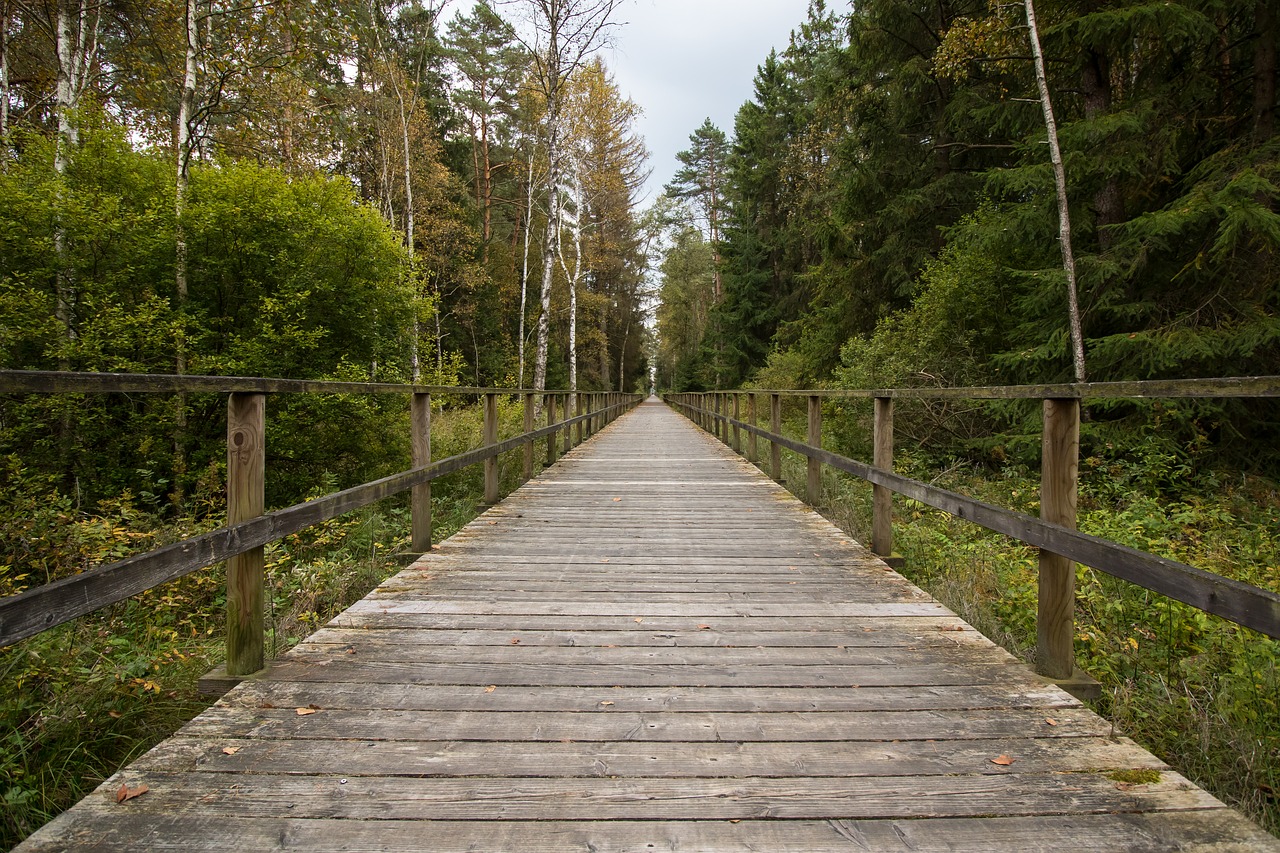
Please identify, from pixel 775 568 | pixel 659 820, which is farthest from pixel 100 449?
pixel 659 820

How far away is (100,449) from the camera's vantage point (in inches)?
297

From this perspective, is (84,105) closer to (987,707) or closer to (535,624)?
(535,624)

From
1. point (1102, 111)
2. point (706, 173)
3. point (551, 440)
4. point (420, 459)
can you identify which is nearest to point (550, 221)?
point (551, 440)

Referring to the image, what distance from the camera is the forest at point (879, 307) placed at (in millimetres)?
3434

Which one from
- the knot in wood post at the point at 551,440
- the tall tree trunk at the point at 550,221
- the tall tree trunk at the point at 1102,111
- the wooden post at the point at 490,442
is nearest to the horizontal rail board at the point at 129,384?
the wooden post at the point at 490,442

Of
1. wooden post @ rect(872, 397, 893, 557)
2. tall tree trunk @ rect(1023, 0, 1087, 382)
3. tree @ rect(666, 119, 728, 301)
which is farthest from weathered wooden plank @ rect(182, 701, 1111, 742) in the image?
tree @ rect(666, 119, 728, 301)

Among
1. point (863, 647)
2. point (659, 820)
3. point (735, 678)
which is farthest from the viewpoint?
point (863, 647)

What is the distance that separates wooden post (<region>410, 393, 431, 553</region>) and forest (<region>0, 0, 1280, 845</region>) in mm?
788

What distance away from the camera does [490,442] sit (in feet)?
20.2

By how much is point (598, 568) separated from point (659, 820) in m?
2.48

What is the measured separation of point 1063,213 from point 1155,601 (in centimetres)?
648

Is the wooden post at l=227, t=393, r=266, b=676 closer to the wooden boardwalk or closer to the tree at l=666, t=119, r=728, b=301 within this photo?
the wooden boardwalk

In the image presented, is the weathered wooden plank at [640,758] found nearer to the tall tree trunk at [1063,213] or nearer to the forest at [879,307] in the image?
the forest at [879,307]

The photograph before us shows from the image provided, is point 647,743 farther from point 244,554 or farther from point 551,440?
point 551,440
